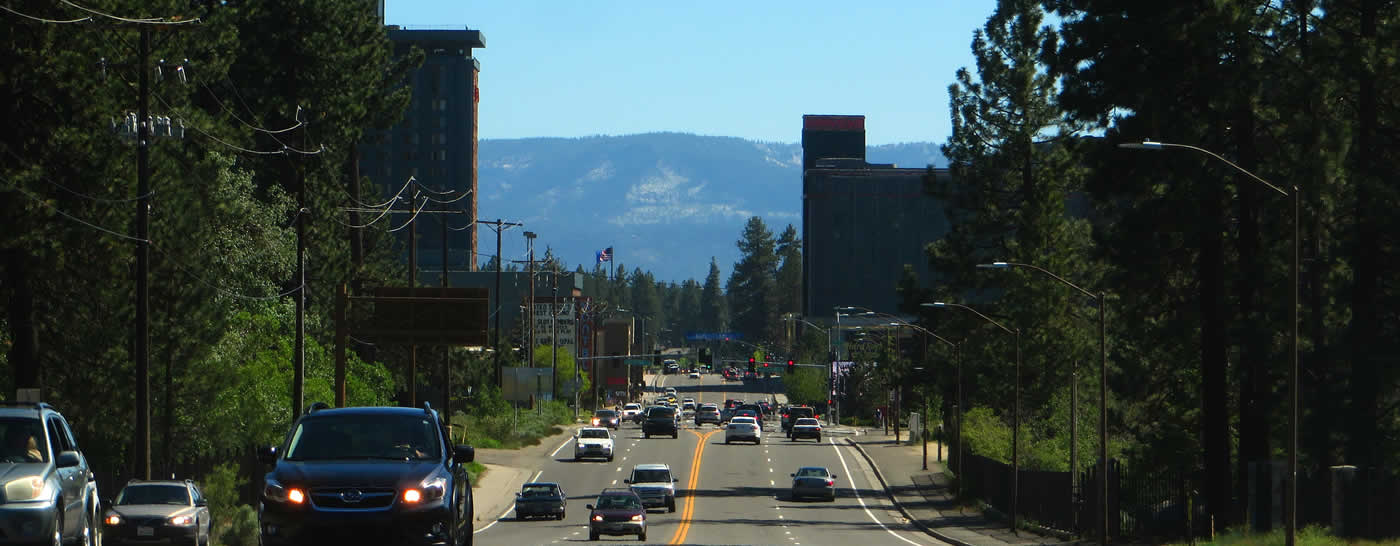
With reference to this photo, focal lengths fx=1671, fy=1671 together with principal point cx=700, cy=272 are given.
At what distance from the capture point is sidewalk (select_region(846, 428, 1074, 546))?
161 feet

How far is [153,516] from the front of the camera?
3103cm

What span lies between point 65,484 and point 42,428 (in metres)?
0.72

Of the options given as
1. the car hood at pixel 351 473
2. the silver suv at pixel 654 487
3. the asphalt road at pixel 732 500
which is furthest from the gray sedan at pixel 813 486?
the car hood at pixel 351 473

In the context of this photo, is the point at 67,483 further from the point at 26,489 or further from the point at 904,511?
the point at 904,511

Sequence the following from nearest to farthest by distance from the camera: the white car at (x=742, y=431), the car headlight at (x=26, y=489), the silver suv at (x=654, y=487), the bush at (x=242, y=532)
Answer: the car headlight at (x=26, y=489) < the bush at (x=242, y=532) < the silver suv at (x=654, y=487) < the white car at (x=742, y=431)

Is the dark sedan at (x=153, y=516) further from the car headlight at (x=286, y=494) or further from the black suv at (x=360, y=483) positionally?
the car headlight at (x=286, y=494)

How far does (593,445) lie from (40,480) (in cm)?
6189

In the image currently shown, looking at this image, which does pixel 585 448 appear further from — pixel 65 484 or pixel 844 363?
pixel 844 363

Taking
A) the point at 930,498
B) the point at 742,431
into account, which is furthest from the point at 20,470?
the point at 742,431

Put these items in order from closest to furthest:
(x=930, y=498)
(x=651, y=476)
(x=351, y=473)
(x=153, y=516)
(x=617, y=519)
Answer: (x=351, y=473) < (x=153, y=516) < (x=617, y=519) < (x=651, y=476) < (x=930, y=498)

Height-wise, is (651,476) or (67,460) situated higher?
(67,460)

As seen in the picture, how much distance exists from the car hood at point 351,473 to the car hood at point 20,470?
9.68 feet

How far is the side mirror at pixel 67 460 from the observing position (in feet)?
60.8

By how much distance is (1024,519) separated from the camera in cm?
5459
